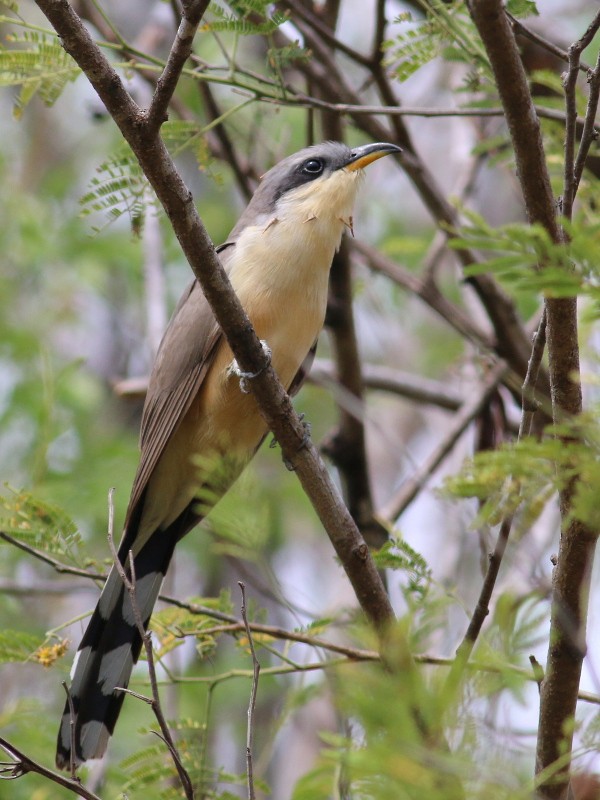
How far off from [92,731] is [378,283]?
4712mm

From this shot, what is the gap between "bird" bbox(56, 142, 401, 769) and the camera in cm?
393

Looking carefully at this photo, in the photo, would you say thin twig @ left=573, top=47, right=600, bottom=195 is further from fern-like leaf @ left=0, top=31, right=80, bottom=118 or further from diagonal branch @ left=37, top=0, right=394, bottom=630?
fern-like leaf @ left=0, top=31, right=80, bottom=118

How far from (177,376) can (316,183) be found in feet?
3.54

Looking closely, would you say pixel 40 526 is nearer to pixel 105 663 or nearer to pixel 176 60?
pixel 105 663

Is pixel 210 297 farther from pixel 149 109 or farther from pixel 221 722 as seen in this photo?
pixel 221 722

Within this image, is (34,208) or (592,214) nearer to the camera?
(592,214)

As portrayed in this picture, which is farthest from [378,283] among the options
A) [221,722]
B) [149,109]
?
[149,109]

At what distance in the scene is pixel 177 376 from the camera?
165 inches

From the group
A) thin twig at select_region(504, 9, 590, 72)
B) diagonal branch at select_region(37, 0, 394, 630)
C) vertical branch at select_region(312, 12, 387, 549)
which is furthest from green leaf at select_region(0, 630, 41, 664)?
thin twig at select_region(504, 9, 590, 72)

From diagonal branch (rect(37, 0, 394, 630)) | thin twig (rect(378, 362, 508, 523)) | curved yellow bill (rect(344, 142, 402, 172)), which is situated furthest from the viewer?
thin twig (rect(378, 362, 508, 523))

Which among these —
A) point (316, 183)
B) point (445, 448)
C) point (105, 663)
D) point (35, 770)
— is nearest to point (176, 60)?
point (35, 770)

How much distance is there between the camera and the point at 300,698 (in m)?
3.51

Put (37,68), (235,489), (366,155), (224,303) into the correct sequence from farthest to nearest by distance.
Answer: (366,155) < (37,68) < (235,489) < (224,303)

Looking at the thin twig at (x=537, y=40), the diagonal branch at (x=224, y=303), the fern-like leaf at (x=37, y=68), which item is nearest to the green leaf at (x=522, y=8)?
the thin twig at (x=537, y=40)
